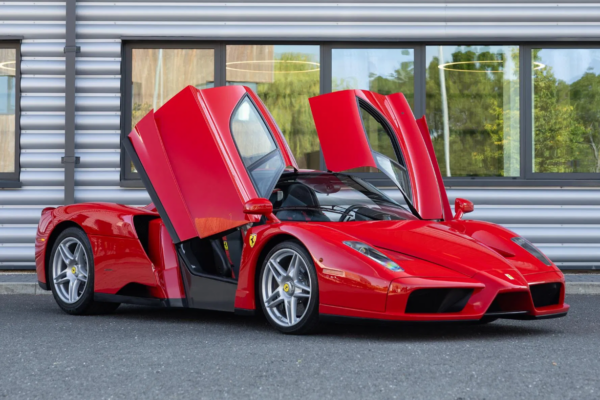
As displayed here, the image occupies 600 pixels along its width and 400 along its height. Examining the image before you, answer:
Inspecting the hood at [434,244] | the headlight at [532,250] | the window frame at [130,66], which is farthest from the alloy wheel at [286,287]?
the window frame at [130,66]

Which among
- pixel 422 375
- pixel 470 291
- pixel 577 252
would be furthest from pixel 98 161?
pixel 422 375

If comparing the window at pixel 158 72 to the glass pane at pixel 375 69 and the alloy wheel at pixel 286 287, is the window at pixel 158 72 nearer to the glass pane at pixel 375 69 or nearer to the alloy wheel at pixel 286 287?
the glass pane at pixel 375 69

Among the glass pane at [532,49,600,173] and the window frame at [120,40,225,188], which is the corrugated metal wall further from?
the glass pane at [532,49,600,173]

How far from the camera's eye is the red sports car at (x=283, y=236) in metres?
5.50

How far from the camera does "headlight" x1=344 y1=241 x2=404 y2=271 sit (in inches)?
215

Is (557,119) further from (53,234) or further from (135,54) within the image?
(53,234)

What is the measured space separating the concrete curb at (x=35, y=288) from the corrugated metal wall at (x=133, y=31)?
2152 millimetres

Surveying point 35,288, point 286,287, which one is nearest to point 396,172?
point 286,287

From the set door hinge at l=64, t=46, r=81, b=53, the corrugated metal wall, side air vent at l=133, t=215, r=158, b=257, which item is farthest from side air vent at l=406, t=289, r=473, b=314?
door hinge at l=64, t=46, r=81, b=53

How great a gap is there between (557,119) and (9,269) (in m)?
7.21

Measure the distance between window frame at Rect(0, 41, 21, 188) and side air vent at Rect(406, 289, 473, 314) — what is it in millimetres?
7342

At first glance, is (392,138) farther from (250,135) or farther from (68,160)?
(68,160)

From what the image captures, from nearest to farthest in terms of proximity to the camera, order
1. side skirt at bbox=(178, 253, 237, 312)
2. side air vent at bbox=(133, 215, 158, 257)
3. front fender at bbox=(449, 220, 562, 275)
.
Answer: front fender at bbox=(449, 220, 562, 275) < side skirt at bbox=(178, 253, 237, 312) < side air vent at bbox=(133, 215, 158, 257)

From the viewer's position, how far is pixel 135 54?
11664 mm
